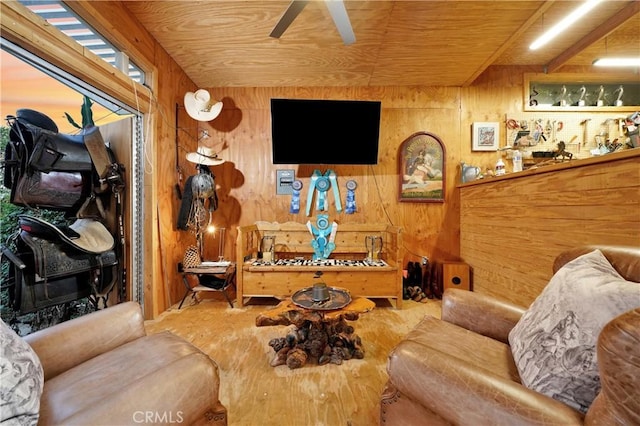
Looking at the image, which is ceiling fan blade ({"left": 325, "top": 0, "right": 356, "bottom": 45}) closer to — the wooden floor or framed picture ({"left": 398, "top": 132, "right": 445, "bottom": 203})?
framed picture ({"left": 398, "top": 132, "right": 445, "bottom": 203})

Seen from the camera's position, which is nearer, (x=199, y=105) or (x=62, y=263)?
(x=62, y=263)

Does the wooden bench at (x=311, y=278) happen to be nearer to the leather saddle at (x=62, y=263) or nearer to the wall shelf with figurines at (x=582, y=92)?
the leather saddle at (x=62, y=263)

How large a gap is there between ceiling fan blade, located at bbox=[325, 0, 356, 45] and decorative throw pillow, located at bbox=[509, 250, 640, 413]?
1.82m

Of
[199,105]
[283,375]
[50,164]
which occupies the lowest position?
[283,375]

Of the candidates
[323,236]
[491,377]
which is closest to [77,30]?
[323,236]

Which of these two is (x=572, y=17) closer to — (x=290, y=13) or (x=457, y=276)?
(x=290, y=13)

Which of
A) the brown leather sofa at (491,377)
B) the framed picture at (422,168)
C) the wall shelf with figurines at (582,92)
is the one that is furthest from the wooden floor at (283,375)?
the wall shelf with figurines at (582,92)

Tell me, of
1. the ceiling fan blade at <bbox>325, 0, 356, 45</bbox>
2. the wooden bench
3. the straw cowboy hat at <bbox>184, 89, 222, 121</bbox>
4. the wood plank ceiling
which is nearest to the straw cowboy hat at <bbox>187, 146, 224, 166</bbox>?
the straw cowboy hat at <bbox>184, 89, 222, 121</bbox>

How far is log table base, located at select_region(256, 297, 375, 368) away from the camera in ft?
5.26

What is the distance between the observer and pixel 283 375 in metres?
1.51

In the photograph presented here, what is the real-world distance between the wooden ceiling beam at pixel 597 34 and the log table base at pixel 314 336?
3.46m

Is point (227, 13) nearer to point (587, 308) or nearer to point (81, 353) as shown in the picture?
point (81, 353)

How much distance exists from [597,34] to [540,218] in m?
2.28

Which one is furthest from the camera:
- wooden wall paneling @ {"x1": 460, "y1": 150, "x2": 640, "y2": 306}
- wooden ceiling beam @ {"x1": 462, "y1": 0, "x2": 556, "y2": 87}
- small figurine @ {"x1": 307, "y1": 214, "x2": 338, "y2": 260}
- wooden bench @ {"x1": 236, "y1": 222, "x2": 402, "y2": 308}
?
small figurine @ {"x1": 307, "y1": 214, "x2": 338, "y2": 260}
